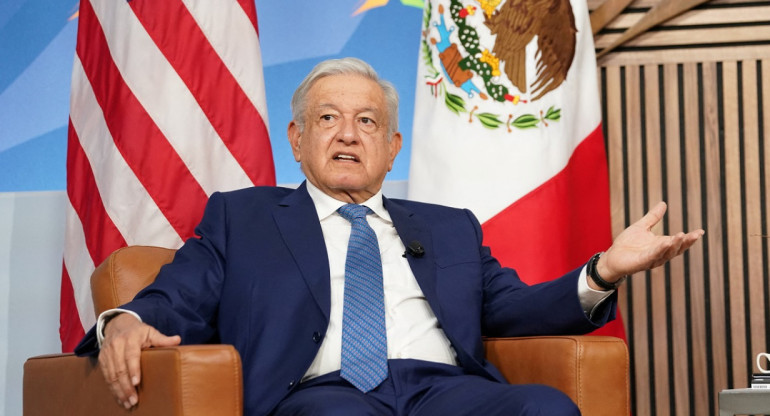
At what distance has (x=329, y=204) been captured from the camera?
2234 millimetres

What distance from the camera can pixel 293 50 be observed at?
3.59 meters

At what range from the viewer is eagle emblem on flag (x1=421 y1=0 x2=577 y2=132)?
296cm

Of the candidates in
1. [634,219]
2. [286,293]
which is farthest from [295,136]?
[634,219]

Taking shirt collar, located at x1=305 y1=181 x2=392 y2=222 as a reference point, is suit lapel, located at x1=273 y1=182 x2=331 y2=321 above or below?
below

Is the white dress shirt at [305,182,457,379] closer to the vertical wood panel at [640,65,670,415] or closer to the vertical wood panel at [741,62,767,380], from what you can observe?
the vertical wood panel at [640,65,670,415]

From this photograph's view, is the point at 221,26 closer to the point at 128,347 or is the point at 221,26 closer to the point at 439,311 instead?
the point at 439,311

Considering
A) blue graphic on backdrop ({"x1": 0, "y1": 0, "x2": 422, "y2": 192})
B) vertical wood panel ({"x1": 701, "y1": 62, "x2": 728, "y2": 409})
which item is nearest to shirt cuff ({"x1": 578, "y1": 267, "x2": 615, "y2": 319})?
vertical wood panel ({"x1": 701, "y1": 62, "x2": 728, "y2": 409})

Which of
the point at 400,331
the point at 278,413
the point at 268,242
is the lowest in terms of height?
the point at 278,413

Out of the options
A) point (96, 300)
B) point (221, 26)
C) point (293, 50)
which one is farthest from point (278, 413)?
point (293, 50)

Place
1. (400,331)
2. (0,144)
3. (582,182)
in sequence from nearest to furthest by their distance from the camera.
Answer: (400,331)
(582,182)
(0,144)

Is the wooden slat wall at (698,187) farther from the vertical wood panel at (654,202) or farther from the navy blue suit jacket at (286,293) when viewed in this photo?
the navy blue suit jacket at (286,293)

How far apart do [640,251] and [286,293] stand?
29.5 inches

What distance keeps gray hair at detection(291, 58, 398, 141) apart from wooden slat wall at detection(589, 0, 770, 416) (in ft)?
3.95

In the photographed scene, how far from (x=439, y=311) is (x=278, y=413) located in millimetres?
469
